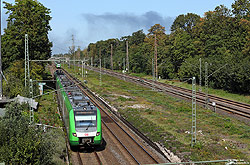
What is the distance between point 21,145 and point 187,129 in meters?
17.2

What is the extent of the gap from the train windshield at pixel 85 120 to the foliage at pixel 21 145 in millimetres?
4266

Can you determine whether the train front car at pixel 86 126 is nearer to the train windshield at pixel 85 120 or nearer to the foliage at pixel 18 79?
the train windshield at pixel 85 120

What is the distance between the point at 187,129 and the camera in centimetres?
2566

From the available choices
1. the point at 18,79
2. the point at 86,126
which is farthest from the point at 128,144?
the point at 18,79

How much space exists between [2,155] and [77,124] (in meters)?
7.19

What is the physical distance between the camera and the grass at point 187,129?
62.9 ft

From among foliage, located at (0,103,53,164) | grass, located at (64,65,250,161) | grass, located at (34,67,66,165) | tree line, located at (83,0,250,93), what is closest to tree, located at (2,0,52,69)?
grass, located at (34,67,66,165)

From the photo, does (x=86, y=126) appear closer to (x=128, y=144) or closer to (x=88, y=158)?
(x=88, y=158)

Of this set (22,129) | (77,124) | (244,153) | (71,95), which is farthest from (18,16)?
(244,153)

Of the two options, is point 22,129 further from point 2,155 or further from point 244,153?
point 244,153

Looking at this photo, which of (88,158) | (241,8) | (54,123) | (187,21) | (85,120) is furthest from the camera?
(187,21)

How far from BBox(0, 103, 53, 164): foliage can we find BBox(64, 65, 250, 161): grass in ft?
30.8

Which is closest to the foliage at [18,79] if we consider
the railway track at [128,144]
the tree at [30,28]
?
the tree at [30,28]

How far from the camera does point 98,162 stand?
1792cm
